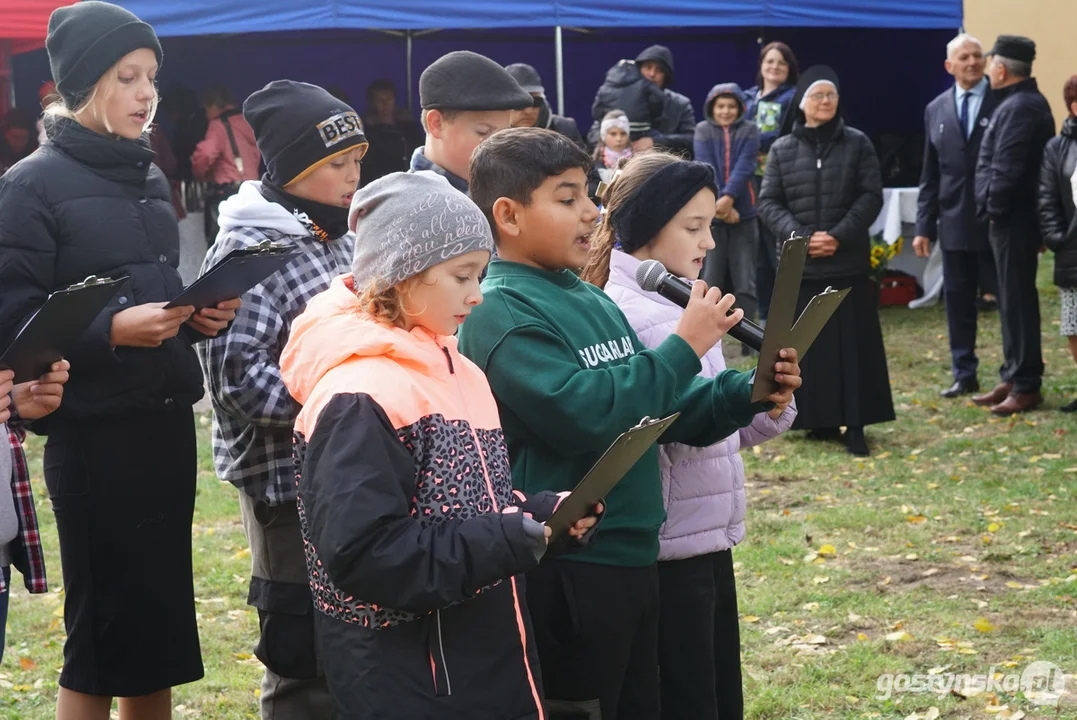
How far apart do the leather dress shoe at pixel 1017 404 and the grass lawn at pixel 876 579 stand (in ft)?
0.37

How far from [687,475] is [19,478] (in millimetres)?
1479

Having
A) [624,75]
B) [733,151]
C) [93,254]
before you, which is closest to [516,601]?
[93,254]

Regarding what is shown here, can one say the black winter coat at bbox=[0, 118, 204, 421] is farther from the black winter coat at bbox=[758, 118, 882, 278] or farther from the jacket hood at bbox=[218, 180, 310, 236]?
the black winter coat at bbox=[758, 118, 882, 278]

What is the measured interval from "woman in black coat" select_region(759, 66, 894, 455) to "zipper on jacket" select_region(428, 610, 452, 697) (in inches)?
212

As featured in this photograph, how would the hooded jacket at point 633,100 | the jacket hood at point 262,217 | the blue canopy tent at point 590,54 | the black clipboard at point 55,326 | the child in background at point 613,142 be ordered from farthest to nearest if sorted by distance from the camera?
1. the blue canopy tent at point 590,54
2. the hooded jacket at point 633,100
3. the child in background at point 613,142
4. the jacket hood at point 262,217
5. the black clipboard at point 55,326

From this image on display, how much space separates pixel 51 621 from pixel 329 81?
10286 millimetres

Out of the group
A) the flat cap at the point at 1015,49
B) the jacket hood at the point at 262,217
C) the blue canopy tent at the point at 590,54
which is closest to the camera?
the jacket hood at the point at 262,217

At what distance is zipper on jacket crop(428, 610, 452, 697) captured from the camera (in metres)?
2.12

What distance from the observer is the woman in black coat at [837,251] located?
723 cm

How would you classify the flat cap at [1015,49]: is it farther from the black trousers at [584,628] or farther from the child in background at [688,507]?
the black trousers at [584,628]

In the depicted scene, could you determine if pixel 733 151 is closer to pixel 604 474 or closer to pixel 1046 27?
pixel 604 474

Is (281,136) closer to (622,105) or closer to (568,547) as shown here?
(568,547)

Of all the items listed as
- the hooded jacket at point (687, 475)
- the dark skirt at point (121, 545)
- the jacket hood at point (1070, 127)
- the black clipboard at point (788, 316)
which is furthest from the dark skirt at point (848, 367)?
the dark skirt at point (121, 545)

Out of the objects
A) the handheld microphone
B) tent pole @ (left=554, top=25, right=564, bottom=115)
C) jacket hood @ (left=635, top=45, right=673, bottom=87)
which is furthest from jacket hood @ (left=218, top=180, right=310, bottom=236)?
jacket hood @ (left=635, top=45, right=673, bottom=87)
